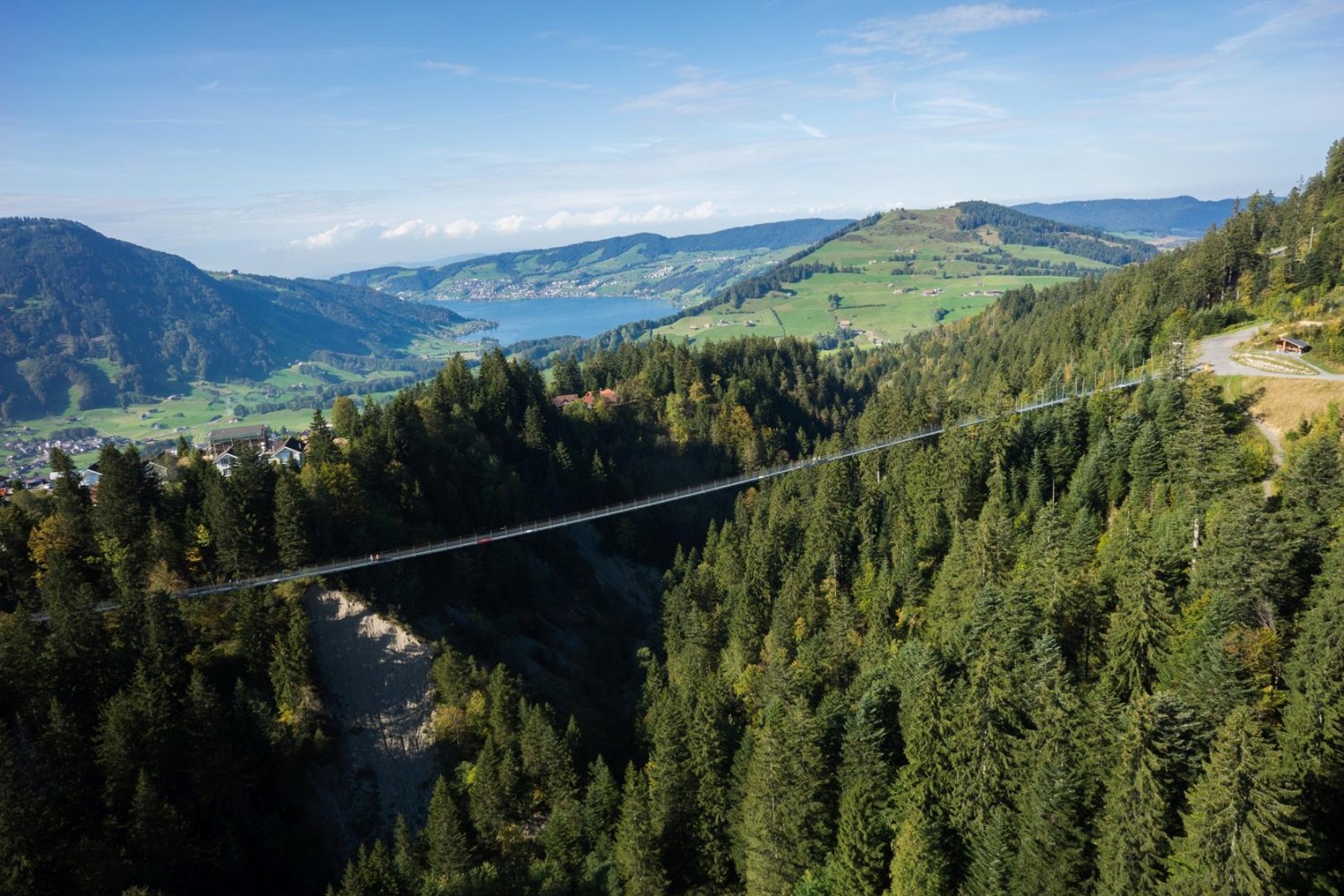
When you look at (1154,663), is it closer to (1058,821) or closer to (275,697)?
(1058,821)

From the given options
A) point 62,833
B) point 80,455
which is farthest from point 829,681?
point 80,455

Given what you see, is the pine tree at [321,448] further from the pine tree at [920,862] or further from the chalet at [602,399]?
the pine tree at [920,862]

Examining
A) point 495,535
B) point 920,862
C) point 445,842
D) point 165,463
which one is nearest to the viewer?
point 920,862

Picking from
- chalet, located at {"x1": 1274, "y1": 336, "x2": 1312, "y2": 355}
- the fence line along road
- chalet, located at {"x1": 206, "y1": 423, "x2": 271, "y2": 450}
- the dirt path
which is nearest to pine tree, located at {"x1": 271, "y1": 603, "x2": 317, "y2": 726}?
the dirt path

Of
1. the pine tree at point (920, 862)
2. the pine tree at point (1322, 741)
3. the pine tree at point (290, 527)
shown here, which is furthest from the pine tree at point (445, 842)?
the pine tree at point (1322, 741)

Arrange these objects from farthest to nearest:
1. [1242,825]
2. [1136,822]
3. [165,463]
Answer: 1. [165,463]
2. [1136,822]
3. [1242,825]

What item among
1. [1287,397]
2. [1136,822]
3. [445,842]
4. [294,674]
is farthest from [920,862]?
[1287,397]

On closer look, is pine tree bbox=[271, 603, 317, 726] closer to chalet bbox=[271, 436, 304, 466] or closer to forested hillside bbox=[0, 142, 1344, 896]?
forested hillside bbox=[0, 142, 1344, 896]

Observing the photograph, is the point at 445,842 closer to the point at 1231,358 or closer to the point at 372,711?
the point at 372,711
